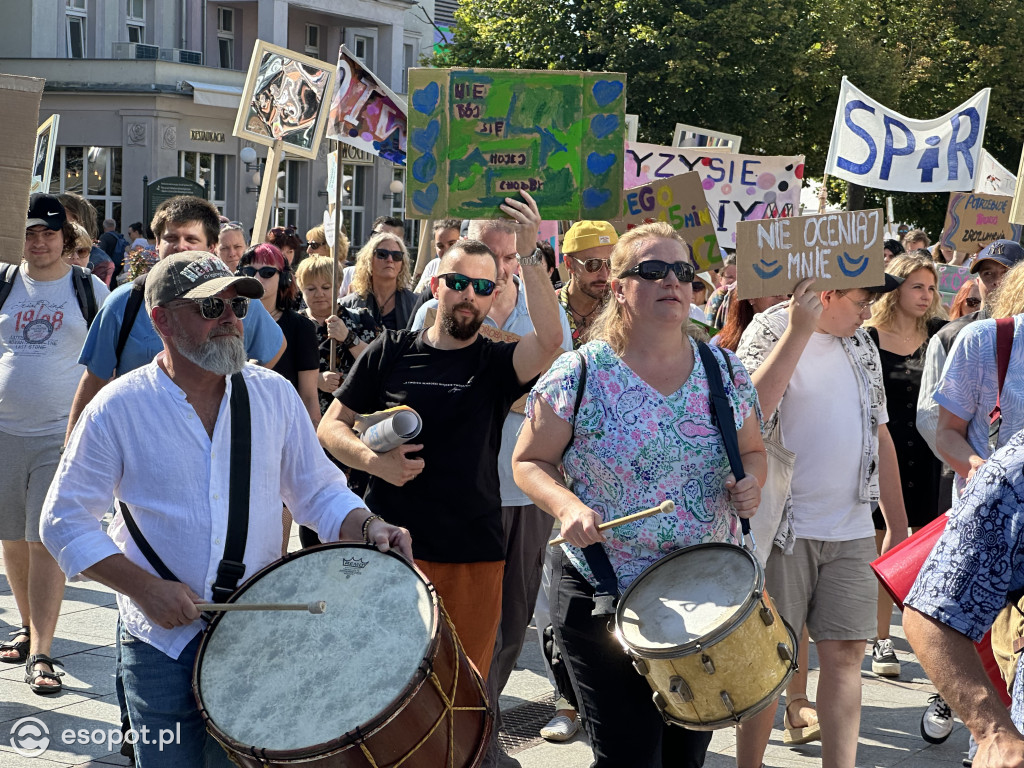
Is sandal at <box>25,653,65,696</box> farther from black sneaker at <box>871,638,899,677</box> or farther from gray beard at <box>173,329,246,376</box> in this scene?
black sneaker at <box>871,638,899,677</box>

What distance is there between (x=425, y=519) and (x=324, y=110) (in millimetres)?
5797

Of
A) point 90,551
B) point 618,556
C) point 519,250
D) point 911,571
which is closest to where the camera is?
point 911,571

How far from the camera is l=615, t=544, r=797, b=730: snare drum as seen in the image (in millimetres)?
3516

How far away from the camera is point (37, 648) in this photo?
5.96 metres

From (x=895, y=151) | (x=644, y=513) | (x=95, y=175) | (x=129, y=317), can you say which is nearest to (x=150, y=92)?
(x=95, y=175)

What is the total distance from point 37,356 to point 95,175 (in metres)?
30.1

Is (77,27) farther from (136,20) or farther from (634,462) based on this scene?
(634,462)

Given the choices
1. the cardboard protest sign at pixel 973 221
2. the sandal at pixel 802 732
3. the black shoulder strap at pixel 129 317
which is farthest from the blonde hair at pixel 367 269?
the cardboard protest sign at pixel 973 221

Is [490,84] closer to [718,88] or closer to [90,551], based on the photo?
[90,551]

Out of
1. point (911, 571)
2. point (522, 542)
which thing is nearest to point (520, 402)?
point (522, 542)

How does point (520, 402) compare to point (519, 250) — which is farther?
point (520, 402)

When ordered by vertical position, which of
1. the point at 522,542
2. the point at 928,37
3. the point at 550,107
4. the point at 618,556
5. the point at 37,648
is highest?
the point at 928,37

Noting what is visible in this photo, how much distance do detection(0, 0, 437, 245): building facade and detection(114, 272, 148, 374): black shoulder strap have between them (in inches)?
1051

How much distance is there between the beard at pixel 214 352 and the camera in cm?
347
